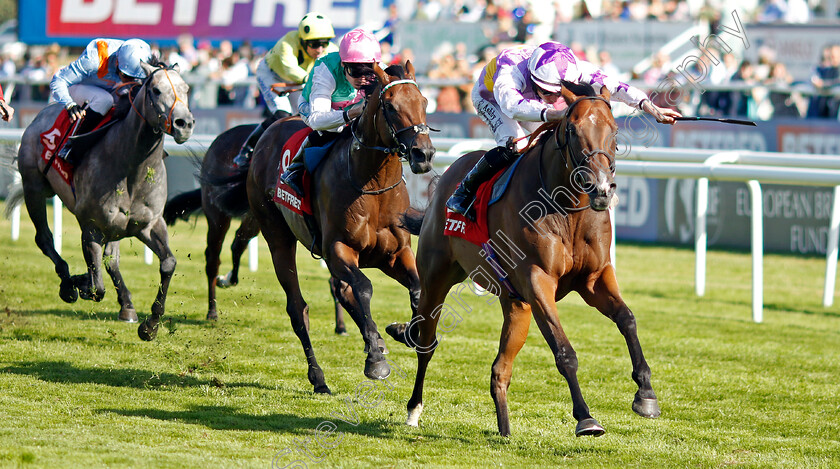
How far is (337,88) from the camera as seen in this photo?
650cm

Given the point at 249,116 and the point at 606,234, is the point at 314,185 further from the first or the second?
the point at 249,116

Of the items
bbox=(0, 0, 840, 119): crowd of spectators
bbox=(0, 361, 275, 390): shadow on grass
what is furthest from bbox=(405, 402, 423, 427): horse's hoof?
bbox=(0, 0, 840, 119): crowd of spectators

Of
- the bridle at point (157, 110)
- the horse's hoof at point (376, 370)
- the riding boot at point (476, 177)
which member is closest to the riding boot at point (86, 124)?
the bridle at point (157, 110)

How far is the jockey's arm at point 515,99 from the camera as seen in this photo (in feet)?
15.8

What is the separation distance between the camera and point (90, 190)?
7.06 m

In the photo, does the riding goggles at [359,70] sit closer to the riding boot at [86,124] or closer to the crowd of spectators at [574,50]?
the riding boot at [86,124]

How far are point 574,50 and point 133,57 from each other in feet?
24.4

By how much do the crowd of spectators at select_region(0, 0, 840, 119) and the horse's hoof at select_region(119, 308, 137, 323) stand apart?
402 centimetres

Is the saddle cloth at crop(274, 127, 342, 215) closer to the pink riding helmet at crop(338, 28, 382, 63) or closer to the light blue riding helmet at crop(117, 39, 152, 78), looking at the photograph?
the pink riding helmet at crop(338, 28, 382, 63)

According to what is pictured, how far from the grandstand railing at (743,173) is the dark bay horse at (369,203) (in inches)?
98.3

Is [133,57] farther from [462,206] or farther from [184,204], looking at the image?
[462,206]

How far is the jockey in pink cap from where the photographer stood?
19.4ft

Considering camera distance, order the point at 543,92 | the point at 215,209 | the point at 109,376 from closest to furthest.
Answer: the point at 543,92 → the point at 109,376 → the point at 215,209

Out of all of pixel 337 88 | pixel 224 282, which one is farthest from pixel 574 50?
pixel 337 88
